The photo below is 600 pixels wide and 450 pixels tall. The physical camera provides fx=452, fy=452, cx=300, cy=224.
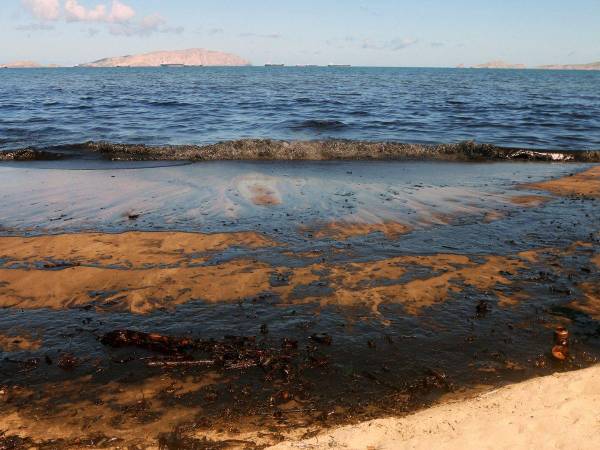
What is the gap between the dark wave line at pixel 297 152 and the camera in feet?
42.7

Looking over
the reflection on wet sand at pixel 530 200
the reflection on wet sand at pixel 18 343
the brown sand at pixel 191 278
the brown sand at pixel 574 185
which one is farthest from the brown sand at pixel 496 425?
the brown sand at pixel 574 185

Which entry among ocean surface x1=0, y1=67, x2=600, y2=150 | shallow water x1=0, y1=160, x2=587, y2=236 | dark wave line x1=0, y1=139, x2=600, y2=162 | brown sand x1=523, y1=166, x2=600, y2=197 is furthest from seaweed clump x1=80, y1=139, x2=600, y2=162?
brown sand x1=523, y1=166, x2=600, y2=197

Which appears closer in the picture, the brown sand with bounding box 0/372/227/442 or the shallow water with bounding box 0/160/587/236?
the brown sand with bounding box 0/372/227/442

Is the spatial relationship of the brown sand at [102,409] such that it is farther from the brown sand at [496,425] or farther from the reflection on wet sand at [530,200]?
the reflection on wet sand at [530,200]

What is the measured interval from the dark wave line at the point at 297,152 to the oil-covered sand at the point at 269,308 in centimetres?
479

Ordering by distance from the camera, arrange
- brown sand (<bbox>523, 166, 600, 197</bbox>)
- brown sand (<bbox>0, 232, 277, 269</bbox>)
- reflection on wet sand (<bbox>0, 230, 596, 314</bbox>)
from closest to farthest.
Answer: reflection on wet sand (<bbox>0, 230, 596, 314</bbox>), brown sand (<bbox>0, 232, 277, 269</bbox>), brown sand (<bbox>523, 166, 600, 197</bbox>)

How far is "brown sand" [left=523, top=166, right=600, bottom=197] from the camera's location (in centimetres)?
885

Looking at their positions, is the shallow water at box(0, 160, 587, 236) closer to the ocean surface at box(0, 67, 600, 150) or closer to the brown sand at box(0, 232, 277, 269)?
the brown sand at box(0, 232, 277, 269)

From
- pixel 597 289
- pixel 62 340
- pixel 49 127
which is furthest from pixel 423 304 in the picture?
pixel 49 127

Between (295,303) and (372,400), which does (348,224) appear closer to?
(295,303)

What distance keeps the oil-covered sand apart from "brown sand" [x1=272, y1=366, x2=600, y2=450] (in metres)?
0.17

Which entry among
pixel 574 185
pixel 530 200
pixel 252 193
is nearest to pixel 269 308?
pixel 252 193

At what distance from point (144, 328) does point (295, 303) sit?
1411 mm

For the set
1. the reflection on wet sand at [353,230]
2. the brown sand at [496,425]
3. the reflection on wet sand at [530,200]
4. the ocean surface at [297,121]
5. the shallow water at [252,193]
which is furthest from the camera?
the ocean surface at [297,121]
